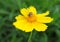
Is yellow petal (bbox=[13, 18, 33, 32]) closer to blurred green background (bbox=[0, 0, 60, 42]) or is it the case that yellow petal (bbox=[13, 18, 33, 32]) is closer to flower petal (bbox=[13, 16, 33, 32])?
flower petal (bbox=[13, 16, 33, 32])

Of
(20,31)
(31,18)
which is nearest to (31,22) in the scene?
(31,18)

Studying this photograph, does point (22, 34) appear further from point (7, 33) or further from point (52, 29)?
point (52, 29)

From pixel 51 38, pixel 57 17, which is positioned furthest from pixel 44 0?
pixel 51 38

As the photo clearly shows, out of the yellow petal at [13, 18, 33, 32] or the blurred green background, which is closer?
the yellow petal at [13, 18, 33, 32]

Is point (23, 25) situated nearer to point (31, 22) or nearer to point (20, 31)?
point (31, 22)

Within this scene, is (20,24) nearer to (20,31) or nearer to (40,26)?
(40,26)

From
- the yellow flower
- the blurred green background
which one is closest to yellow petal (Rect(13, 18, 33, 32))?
the yellow flower

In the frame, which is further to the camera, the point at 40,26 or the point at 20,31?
the point at 20,31

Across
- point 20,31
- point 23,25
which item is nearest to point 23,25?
point 23,25

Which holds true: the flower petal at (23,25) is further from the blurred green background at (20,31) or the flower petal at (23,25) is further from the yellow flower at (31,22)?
the blurred green background at (20,31)
